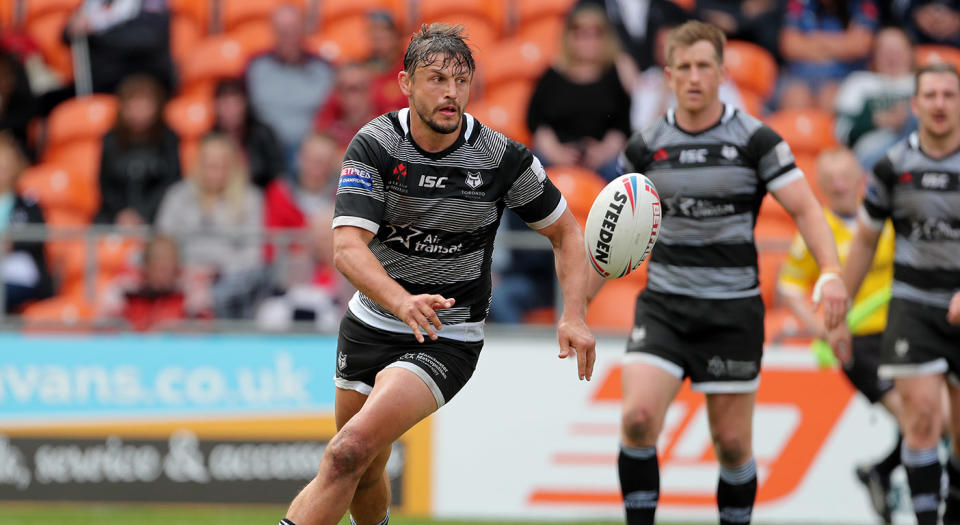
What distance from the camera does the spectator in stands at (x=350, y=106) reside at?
12.2 meters

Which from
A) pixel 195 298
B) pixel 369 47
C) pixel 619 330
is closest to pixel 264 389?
pixel 195 298

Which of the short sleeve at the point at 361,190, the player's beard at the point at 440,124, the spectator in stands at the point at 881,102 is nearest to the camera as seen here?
the short sleeve at the point at 361,190

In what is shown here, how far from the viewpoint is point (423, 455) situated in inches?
418

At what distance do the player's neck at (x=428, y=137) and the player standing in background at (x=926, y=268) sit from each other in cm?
310

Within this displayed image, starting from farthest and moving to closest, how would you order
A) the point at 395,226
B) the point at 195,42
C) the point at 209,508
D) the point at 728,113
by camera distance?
1. the point at 195,42
2. the point at 209,508
3. the point at 728,113
4. the point at 395,226

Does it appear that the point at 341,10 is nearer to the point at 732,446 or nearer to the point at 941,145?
the point at 941,145

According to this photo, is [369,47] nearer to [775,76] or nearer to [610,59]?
[610,59]

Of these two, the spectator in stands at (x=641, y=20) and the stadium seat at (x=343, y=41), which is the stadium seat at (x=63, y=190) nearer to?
the stadium seat at (x=343, y=41)

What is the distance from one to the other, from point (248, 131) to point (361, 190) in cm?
701

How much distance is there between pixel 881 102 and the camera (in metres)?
12.5

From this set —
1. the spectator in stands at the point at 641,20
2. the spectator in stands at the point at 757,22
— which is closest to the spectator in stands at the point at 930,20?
the spectator in stands at the point at 757,22

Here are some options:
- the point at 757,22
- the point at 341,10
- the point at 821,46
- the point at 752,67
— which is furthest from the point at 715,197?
the point at 341,10

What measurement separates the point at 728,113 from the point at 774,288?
3532mm

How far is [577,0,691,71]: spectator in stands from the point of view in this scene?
1306 cm
